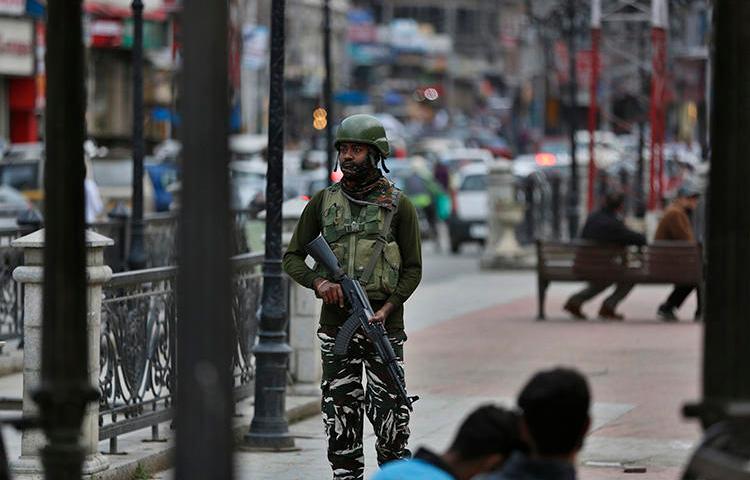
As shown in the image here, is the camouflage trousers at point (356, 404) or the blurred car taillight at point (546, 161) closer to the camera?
the camouflage trousers at point (356, 404)

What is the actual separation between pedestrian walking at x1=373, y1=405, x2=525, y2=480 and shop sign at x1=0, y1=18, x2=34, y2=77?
41525 millimetres

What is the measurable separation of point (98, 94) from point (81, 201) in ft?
169

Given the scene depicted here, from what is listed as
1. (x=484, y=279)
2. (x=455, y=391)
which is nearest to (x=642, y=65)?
(x=484, y=279)

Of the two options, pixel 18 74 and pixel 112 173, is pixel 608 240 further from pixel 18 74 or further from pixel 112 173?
pixel 18 74

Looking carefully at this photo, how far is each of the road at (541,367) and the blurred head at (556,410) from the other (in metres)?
1.96

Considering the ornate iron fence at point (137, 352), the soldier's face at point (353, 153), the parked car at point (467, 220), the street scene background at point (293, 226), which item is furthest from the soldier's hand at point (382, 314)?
the parked car at point (467, 220)

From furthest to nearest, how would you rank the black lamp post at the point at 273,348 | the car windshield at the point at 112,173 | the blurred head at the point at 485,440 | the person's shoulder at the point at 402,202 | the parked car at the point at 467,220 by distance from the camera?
the parked car at the point at 467,220, the car windshield at the point at 112,173, the black lamp post at the point at 273,348, the person's shoulder at the point at 402,202, the blurred head at the point at 485,440

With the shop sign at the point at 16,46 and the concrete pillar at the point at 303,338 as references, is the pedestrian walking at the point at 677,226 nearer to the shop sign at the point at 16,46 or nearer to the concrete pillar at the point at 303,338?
the concrete pillar at the point at 303,338

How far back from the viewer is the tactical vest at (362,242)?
344 inches

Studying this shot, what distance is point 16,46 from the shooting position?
4672 cm

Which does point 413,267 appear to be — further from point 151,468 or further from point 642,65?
point 642,65

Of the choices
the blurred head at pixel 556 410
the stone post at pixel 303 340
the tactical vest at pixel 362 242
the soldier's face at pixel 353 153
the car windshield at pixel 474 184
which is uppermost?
the soldier's face at pixel 353 153

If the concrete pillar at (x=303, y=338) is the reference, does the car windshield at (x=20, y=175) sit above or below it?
above

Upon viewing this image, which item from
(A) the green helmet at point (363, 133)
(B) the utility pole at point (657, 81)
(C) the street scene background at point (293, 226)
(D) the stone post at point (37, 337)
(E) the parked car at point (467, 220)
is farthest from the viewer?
(E) the parked car at point (467, 220)
